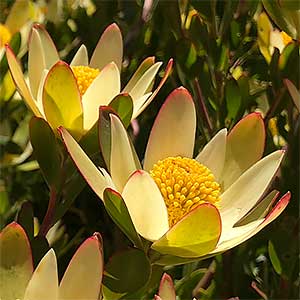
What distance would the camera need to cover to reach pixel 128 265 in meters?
0.64

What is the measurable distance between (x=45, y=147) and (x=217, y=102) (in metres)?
0.27

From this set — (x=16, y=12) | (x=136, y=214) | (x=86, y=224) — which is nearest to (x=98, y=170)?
(x=136, y=214)

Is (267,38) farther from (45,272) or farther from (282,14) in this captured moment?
(45,272)

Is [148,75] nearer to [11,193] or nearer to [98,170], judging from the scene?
[98,170]

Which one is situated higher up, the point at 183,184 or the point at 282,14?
the point at 282,14

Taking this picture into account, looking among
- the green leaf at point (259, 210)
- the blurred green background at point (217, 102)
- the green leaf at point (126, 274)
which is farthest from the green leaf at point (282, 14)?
the green leaf at point (126, 274)

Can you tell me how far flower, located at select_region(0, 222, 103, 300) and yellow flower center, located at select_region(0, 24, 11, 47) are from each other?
507mm

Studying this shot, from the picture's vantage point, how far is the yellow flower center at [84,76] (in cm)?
80

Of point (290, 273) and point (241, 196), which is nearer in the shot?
point (241, 196)

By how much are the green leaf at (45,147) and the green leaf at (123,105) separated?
0.07 metres

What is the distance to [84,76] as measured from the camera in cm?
81

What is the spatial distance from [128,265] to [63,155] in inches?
5.7

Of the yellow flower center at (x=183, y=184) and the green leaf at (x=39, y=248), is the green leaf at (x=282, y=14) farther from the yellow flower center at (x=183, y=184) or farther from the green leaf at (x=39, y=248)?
the green leaf at (x=39, y=248)

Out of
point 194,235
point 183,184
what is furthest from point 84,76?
point 194,235
